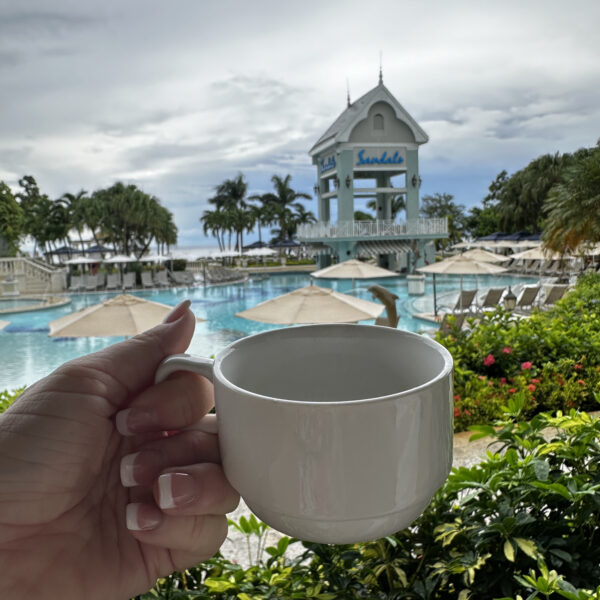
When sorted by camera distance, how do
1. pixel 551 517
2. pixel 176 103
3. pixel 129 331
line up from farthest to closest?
pixel 176 103
pixel 129 331
pixel 551 517

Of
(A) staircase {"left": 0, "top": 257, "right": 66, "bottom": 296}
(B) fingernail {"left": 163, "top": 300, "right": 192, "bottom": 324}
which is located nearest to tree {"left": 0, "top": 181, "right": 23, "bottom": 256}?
(A) staircase {"left": 0, "top": 257, "right": 66, "bottom": 296}

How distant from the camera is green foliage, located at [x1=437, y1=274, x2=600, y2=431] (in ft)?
12.8

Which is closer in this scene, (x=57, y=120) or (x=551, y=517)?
(x=551, y=517)

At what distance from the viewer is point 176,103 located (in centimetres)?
8506

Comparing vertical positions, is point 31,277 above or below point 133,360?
below

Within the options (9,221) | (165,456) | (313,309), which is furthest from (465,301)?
(9,221)

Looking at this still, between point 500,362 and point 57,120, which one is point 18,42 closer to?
point 57,120

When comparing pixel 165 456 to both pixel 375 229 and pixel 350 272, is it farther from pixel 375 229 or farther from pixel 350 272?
pixel 375 229

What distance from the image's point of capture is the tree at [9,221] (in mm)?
35062

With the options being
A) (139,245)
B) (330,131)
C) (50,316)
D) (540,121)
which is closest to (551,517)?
(50,316)

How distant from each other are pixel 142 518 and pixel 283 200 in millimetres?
47530

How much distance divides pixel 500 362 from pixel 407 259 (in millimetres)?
26282

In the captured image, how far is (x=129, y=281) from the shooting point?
25609mm

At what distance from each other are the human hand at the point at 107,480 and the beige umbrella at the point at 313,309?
649 cm
